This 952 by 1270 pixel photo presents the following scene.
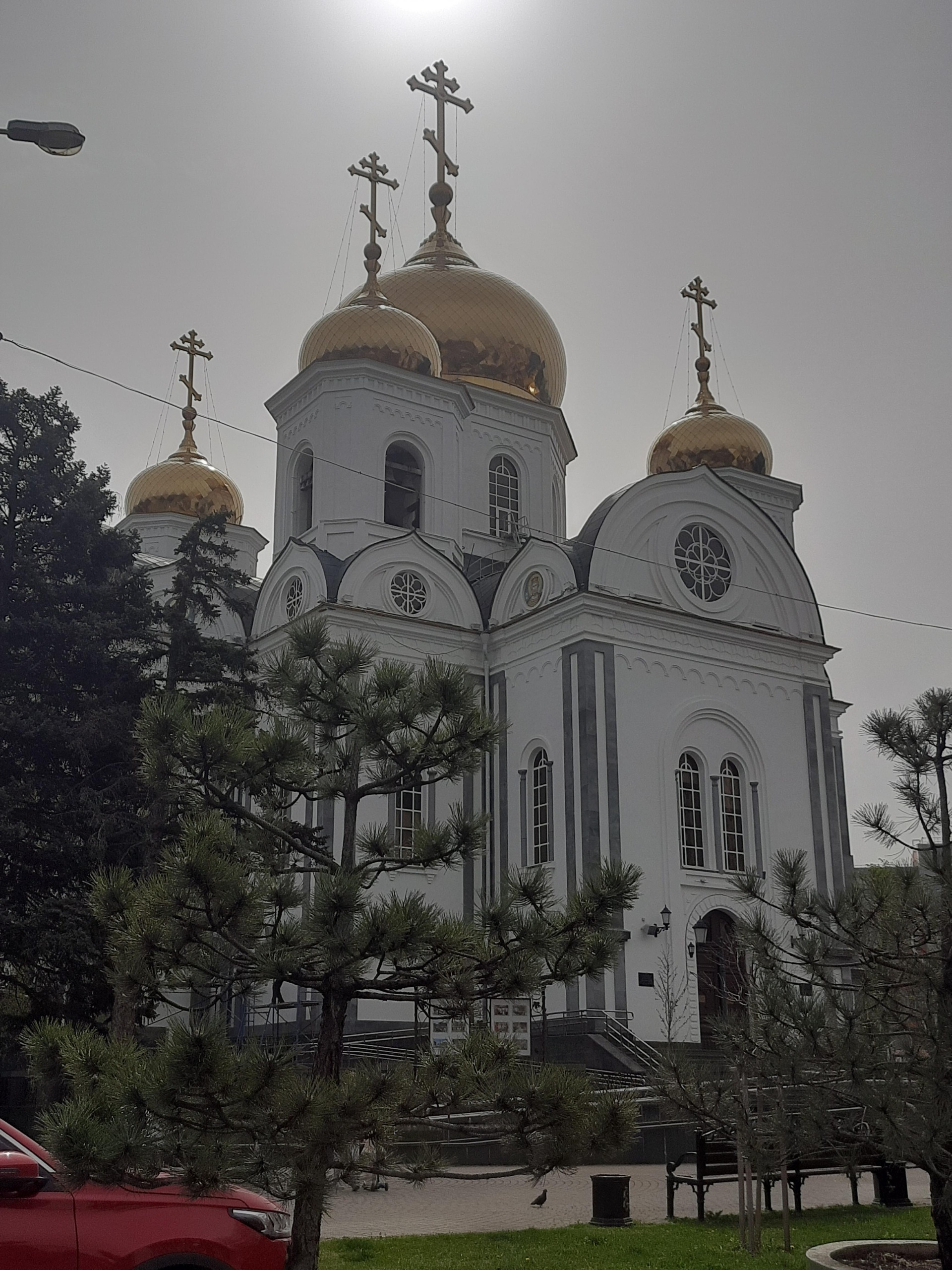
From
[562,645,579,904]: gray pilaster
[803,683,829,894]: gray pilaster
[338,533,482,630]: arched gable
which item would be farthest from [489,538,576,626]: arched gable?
[803,683,829,894]: gray pilaster

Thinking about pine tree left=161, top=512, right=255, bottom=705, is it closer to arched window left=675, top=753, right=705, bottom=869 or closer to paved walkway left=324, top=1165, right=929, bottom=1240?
paved walkway left=324, top=1165, right=929, bottom=1240

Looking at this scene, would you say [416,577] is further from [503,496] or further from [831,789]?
[831,789]

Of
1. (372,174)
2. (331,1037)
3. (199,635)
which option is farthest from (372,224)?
(331,1037)

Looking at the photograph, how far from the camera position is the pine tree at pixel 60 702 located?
13.8 metres

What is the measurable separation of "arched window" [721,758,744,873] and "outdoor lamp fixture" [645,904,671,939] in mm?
1519

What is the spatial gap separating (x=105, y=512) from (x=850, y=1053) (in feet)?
41.6

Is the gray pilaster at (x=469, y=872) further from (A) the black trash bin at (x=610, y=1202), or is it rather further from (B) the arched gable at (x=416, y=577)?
(A) the black trash bin at (x=610, y=1202)

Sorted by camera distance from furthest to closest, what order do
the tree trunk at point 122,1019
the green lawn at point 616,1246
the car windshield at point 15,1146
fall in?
the tree trunk at point 122,1019 < the green lawn at point 616,1246 < the car windshield at point 15,1146

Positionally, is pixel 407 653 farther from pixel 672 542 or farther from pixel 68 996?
pixel 68 996

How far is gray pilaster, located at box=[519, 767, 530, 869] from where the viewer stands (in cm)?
1972

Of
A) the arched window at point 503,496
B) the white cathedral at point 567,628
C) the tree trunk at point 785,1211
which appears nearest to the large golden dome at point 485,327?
the white cathedral at point 567,628

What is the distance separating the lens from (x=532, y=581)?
20.8 meters

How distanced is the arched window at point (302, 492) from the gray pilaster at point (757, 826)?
9031mm

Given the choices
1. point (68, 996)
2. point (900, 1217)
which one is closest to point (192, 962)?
point (900, 1217)
